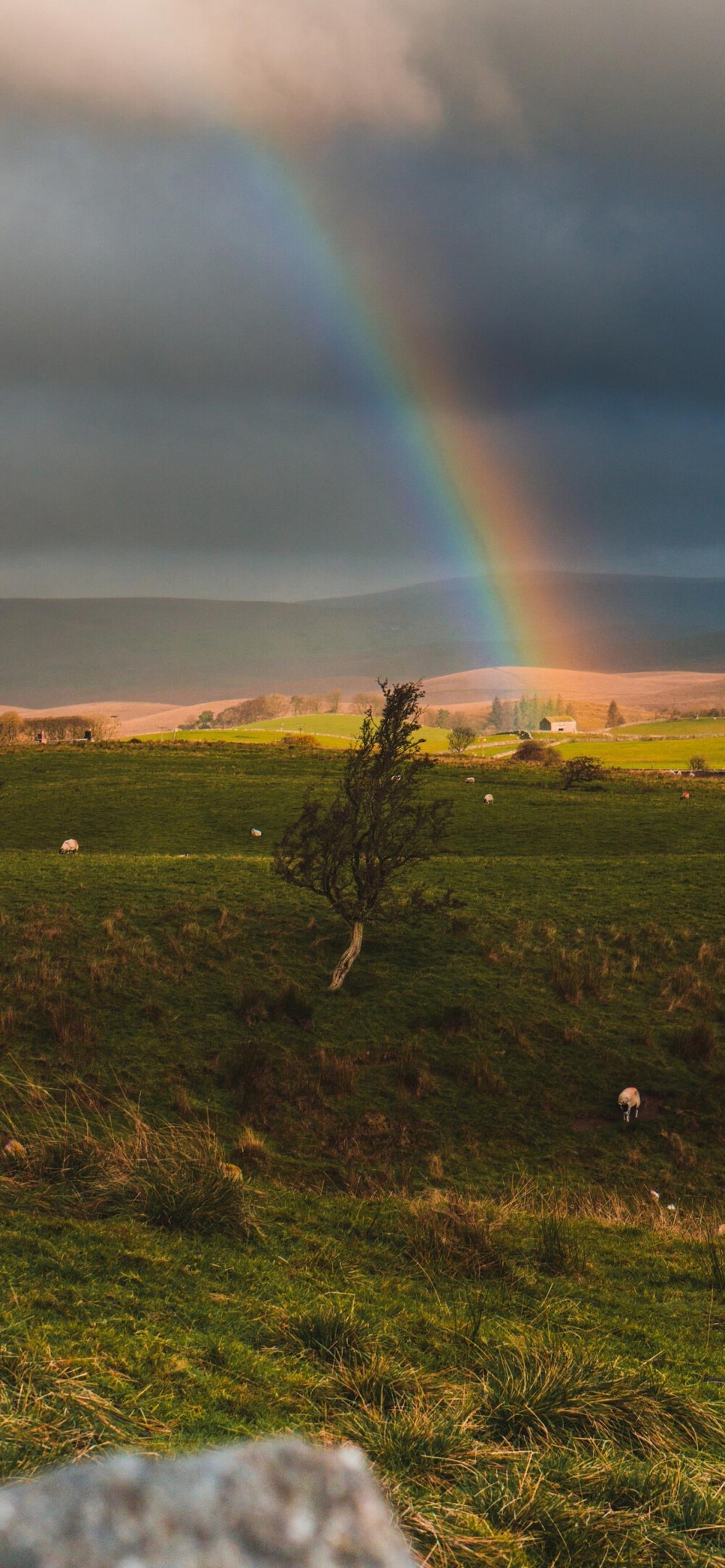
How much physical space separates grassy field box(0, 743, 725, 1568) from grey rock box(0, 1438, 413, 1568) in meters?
1.63

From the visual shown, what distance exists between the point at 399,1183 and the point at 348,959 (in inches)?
307

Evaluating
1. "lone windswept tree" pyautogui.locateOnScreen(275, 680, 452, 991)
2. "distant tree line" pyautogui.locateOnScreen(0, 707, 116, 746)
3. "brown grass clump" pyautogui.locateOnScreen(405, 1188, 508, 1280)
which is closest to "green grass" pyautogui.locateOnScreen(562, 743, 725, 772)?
"distant tree line" pyautogui.locateOnScreen(0, 707, 116, 746)

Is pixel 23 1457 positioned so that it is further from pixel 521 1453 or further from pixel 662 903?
pixel 662 903

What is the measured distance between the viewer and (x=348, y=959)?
21.0 meters

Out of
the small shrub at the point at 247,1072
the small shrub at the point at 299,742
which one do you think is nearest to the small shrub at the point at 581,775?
the small shrub at the point at 299,742

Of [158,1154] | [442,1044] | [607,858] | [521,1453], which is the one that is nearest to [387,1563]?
[521,1453]

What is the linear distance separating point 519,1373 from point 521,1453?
151cm

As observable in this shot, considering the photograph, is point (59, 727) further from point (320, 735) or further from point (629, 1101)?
point (629, 1101)

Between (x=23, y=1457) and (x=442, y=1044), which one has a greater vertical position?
(x=23, y=1457)

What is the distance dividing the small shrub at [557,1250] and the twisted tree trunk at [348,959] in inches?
446

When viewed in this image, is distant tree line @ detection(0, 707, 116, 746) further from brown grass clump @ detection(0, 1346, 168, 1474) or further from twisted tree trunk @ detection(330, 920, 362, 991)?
brown grass clump @ detection(0, 1346, 168, 1474)

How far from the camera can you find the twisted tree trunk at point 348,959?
67.7 ft

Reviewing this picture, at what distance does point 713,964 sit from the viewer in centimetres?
2252

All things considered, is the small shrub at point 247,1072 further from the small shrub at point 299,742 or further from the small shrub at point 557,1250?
the small shrub at point 299,742
